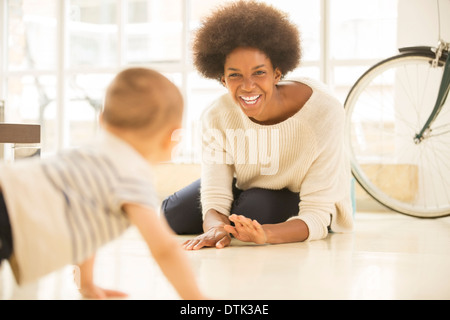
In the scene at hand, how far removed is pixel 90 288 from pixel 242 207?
832mm

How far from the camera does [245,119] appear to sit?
175cm

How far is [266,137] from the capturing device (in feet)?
5.74

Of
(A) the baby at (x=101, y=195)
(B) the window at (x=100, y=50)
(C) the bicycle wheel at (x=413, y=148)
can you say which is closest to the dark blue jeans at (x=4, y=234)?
(A) the baby at (x=101, y=195)

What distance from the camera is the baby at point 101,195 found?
2.68 ft

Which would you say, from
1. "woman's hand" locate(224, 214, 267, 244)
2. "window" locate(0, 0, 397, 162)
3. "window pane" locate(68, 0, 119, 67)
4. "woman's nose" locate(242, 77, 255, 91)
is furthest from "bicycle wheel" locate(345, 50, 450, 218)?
"window pane" locate(68, 0, 119, 67)

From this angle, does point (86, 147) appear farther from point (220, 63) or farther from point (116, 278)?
point (220, 63)

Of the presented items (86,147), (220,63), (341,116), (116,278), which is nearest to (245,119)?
(220,63)

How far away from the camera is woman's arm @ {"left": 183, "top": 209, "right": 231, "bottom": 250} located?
155 centimetres

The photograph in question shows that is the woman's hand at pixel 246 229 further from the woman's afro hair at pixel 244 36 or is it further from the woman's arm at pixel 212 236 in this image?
the woman's afro hair at pixel 244 36

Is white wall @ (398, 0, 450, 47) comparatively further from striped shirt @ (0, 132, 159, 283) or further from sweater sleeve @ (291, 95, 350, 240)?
Answer: striped shirt @ (0, 132, 159, 283)

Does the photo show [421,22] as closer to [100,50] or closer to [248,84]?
[248,84]

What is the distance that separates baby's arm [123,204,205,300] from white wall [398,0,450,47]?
7.34 feet

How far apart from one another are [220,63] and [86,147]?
908 mm

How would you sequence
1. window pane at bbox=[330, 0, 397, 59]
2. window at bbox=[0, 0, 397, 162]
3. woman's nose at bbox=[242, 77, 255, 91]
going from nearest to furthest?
woman's nose at bbox=[242, 77, 255, 91] < window pane at bbox=[330, 0, 397, 59] < window at bbox=[0, 0, 397, 162]
